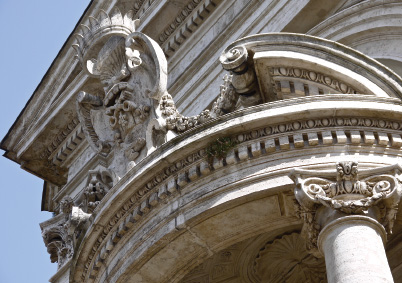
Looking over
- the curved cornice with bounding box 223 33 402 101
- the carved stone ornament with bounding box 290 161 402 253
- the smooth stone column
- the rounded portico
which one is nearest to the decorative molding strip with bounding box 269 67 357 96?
the rounded portico

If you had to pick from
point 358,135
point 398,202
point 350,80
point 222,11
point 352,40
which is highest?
point 222,11

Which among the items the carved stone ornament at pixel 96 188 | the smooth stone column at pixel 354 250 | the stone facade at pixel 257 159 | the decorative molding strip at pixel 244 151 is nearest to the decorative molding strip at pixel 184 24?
the stone facade at pixel 257 159

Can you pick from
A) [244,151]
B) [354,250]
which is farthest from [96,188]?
[354,250]

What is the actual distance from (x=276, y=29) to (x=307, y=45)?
315 centimetres

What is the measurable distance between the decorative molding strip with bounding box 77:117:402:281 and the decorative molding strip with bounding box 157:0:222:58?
217 inches

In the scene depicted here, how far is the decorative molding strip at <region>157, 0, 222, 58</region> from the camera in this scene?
56.0 ft

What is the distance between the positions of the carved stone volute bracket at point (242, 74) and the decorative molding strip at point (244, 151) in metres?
1.05

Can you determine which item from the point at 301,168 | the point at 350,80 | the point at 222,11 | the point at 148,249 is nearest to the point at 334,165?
the point at 301,168

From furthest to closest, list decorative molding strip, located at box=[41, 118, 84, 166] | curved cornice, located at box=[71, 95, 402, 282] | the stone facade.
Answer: decorative molding strip, located at box=[41, 118, 84, 166] → curved cornice, located at box=[71, 95, 402, 282] → the stone facade

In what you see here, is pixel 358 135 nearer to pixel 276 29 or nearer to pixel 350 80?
pixel 350 80

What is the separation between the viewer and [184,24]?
1738 centimetres

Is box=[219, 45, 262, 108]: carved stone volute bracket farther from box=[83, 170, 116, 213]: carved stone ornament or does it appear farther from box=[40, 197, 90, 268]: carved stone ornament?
box=[40, 197, 90, 268]: carved stone ornament

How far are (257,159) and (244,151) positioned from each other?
6.7 inches

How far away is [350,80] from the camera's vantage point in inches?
469
